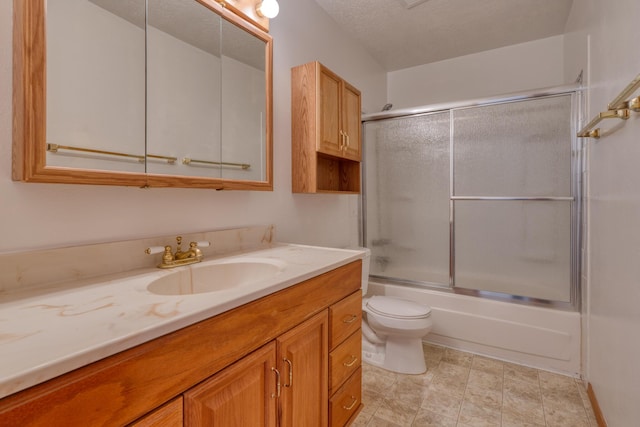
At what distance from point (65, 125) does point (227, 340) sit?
0.80m

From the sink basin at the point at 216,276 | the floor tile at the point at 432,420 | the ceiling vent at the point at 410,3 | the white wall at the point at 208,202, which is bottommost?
the floor tile at the point at 432,420

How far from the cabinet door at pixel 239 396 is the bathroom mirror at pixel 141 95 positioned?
0.70 metres

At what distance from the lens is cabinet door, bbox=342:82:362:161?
198cm

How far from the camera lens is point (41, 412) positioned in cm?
47

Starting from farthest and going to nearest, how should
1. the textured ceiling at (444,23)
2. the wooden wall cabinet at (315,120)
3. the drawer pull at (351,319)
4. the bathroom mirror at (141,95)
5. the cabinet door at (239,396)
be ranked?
the textured ceiling at (444,23) → the wooden wall cabinet at (315,120) → the drawer pull at (351,319) → the bathroom mirror at (141,95) → the cabinet door at (239,396)

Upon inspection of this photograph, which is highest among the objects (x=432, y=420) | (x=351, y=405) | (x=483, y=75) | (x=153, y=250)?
(x=483, y=75)

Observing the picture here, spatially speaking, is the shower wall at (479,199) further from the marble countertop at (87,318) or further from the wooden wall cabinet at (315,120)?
the marble countertop at (87,318)

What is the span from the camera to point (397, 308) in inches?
78.1

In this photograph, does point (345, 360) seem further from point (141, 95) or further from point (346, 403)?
point (141, 95)

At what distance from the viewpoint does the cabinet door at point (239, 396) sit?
72 cm

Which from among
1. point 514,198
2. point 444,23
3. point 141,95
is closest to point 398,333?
point 514,198

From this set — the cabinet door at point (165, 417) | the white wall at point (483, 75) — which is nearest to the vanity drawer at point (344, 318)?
the cabinet door at point (165, 417)

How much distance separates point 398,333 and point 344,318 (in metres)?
0.73

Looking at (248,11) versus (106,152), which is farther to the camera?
(248,11)
